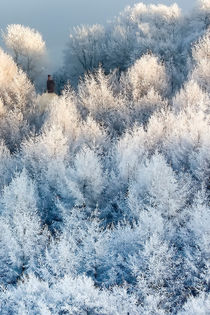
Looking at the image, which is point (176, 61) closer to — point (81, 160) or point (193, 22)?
point (193, 22)

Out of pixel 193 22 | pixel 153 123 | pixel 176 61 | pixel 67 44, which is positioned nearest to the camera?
pixel 153 123

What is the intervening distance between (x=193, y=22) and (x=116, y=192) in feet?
131

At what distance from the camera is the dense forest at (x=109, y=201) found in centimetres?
1523

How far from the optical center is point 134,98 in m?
→ 36.8

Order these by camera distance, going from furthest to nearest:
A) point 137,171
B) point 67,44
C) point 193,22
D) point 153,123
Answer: point 67,44 < point 193,22 < point 153,123 < point 137,171

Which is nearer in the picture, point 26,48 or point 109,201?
point 109,201

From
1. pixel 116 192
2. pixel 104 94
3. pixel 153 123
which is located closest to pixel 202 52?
pixel 104 94

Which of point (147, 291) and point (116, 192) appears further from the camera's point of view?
point (116, 192)

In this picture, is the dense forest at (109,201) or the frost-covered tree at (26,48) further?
the frost-covered tree at (26,48)

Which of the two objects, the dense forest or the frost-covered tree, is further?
the frost-covered tree

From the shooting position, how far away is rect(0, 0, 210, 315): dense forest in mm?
15234

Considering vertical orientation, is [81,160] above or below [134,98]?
below

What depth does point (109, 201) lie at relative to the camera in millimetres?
23047

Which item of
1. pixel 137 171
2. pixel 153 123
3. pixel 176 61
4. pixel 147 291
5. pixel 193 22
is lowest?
pixel 147 291
